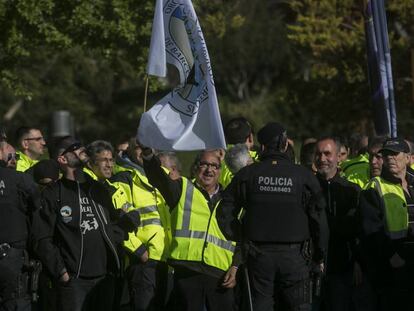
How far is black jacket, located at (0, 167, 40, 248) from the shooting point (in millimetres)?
9586

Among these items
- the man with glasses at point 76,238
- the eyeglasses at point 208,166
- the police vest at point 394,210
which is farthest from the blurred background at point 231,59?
the police vest at point 394,210

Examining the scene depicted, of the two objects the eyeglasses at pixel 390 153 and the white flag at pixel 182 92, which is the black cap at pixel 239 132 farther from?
the eyeglasses at pixel 390 153

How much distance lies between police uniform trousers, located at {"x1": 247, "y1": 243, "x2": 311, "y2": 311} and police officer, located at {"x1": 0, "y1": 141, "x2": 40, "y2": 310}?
1979mm

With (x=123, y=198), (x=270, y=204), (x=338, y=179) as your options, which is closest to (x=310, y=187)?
(x=270, y=204)

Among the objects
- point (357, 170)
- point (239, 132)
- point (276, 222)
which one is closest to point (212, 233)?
point (276, 222)

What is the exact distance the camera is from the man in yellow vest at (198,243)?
951 centimetres

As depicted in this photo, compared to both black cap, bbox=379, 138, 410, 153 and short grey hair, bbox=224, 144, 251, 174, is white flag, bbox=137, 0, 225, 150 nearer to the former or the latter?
short grey hair, bbox=224, 144, 251, 174

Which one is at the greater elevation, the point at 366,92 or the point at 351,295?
the point at 366,92

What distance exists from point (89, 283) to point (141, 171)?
128 centimetres

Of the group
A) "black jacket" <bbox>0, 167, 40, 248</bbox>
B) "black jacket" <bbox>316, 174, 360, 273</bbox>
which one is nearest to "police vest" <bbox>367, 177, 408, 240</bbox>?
"black jacket" <bbox>316, 174, 360, 273</bbox>

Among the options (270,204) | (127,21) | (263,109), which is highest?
(263,109)

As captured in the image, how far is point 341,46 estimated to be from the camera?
26.0 meters

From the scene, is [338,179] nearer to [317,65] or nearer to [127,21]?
[127,21]

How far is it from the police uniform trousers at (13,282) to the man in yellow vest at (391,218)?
2919 mm
